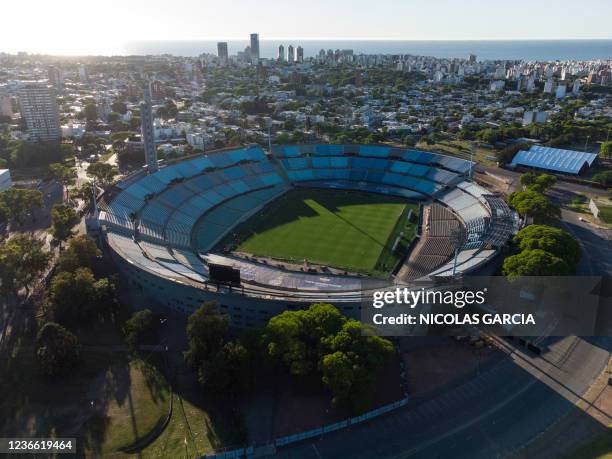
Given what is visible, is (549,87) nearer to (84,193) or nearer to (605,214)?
(605,214)

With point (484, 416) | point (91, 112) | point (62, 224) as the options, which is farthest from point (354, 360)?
point (91, 112)

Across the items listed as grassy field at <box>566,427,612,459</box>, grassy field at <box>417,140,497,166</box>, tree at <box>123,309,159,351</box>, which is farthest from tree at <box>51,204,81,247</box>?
grassy field at <box>417,140,497,166</box>

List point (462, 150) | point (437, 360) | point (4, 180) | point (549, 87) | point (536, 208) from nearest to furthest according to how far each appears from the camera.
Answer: point (437, 360)
point (536, 208)
point (4, 180)
point (462, 150)
point (549, 87)

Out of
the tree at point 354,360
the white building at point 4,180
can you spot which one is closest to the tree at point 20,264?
the tree at point 354,360

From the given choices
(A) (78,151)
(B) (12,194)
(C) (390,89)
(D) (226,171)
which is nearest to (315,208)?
(D) (226,171)

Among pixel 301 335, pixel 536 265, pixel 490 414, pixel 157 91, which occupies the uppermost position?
pixel 157 91

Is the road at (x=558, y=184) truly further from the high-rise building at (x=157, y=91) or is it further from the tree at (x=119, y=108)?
the high-rise building at (x=157, y=91)

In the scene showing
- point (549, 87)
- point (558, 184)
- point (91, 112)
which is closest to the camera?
point (558, 184)
